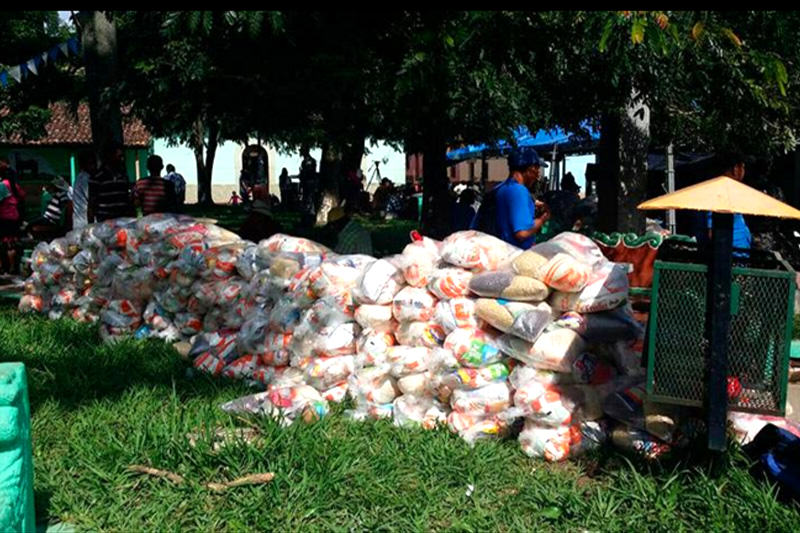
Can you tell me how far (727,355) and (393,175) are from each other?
167 ft

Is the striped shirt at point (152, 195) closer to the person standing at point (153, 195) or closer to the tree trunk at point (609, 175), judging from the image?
the person standing at point (153, 195)

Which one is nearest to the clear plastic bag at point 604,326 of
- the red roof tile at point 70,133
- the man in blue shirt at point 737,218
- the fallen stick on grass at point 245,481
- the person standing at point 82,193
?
the man in blue shirt at point 737,218

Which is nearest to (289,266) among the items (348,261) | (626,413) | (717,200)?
(348,261)

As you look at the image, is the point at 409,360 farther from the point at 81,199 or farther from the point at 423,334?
the point at 81,199

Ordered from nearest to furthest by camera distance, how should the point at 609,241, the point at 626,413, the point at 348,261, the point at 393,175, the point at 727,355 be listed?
1. the point at 727,355
2. the point at 626,413
3. the point at 348,261
4. the point at 609,241
5. the point at 393,175

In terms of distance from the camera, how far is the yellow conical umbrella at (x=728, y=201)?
4.03 metres

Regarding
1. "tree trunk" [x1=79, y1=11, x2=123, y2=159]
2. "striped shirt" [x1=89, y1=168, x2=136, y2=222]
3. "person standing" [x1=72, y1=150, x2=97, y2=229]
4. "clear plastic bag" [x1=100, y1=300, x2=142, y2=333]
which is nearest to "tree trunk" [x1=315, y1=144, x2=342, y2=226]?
"tree trunk" [x1=79, y1=11, x2=123, y2=159]

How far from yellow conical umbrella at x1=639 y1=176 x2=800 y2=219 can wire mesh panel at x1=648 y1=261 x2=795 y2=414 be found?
0.87 feet

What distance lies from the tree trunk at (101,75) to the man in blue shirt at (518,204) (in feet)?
20.6

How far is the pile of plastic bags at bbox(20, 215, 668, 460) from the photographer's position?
4.80 m

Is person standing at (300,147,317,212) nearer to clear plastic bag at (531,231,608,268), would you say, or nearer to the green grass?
clear plastic bag at (531,231,608,268)

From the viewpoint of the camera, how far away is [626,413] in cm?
466

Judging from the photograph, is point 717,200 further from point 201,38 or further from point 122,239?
point 201,38

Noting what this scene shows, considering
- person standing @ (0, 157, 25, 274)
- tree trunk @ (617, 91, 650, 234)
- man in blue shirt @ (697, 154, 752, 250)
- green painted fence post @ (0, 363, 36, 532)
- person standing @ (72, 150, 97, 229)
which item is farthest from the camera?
person standing @ (0, 157, 25, 274)
